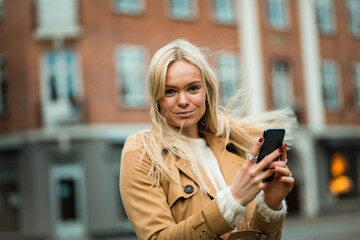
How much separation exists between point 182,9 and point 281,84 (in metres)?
5.35

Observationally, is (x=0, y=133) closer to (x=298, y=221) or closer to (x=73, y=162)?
(x=73, y=162)

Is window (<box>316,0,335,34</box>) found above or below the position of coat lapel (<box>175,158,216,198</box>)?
above

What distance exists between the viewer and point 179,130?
2.27 meters

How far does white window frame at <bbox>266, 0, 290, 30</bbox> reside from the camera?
20383 millimetres

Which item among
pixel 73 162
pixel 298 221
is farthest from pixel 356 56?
pixel 73 162

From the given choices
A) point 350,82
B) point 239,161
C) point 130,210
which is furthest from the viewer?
point 350,82

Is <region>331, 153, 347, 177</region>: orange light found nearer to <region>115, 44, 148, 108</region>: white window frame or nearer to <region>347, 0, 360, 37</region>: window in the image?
<region>347, 0, 360, 37</region>: window

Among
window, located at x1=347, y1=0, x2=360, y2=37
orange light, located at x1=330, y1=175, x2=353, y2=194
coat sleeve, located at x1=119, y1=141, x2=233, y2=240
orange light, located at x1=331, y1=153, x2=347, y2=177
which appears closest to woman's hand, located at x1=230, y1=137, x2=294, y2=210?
coat sleeve, located at x1=119, y1=141, x2=233, y2=240

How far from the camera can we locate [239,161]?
2307mm

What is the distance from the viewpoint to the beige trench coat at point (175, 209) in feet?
5.98

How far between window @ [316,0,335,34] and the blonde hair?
20.6m

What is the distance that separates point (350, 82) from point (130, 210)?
72.4ft

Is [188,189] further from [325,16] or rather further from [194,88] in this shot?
[325,16]

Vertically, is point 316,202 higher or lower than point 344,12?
lower
